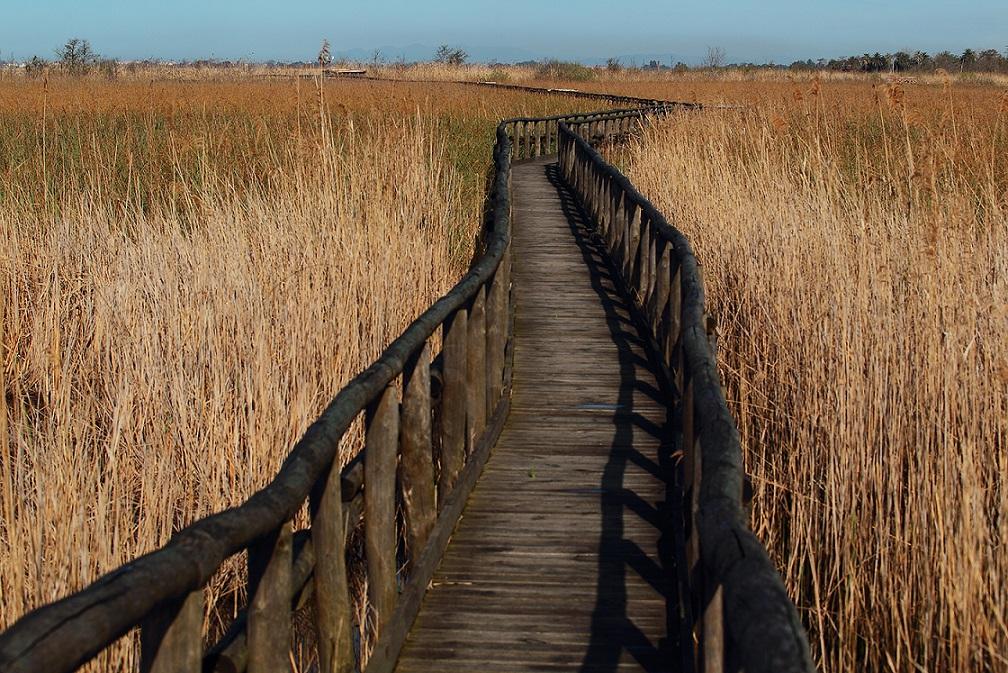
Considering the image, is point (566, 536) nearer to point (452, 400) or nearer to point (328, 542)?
point (452, 400)

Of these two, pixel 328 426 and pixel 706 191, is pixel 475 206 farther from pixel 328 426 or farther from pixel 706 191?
pixel 328 426

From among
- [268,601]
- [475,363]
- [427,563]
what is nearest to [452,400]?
[475,363]

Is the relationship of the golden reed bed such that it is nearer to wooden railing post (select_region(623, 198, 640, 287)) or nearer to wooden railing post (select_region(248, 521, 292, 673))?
wooden railing post (select_region(623, 198, 640, 287))

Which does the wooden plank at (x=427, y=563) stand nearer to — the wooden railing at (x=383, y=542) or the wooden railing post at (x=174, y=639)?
the wooden railing at (x=383, y=542)

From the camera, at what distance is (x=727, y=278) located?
362 inches

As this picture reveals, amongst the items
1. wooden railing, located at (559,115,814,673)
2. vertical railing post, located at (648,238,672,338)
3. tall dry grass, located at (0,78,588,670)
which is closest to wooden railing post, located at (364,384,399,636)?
tall dry grass, located at (0,78,588,670)

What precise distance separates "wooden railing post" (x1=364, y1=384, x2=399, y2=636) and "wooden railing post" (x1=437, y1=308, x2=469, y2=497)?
4.09ft

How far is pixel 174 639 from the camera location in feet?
6.70

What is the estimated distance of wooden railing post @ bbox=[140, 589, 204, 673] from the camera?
2.02 meters

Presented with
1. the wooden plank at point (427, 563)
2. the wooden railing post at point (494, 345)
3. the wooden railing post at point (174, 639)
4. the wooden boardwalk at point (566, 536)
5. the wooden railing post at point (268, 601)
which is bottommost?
the wooden boardwalk at point (566, 536)

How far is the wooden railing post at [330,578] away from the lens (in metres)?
3.12

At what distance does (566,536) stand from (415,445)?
0.97 meters

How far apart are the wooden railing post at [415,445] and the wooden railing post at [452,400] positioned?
1.98 feet

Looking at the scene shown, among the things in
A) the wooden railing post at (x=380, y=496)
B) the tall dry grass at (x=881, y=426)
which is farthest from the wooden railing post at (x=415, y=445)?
the tall dry grass at (x=881, y=426)
